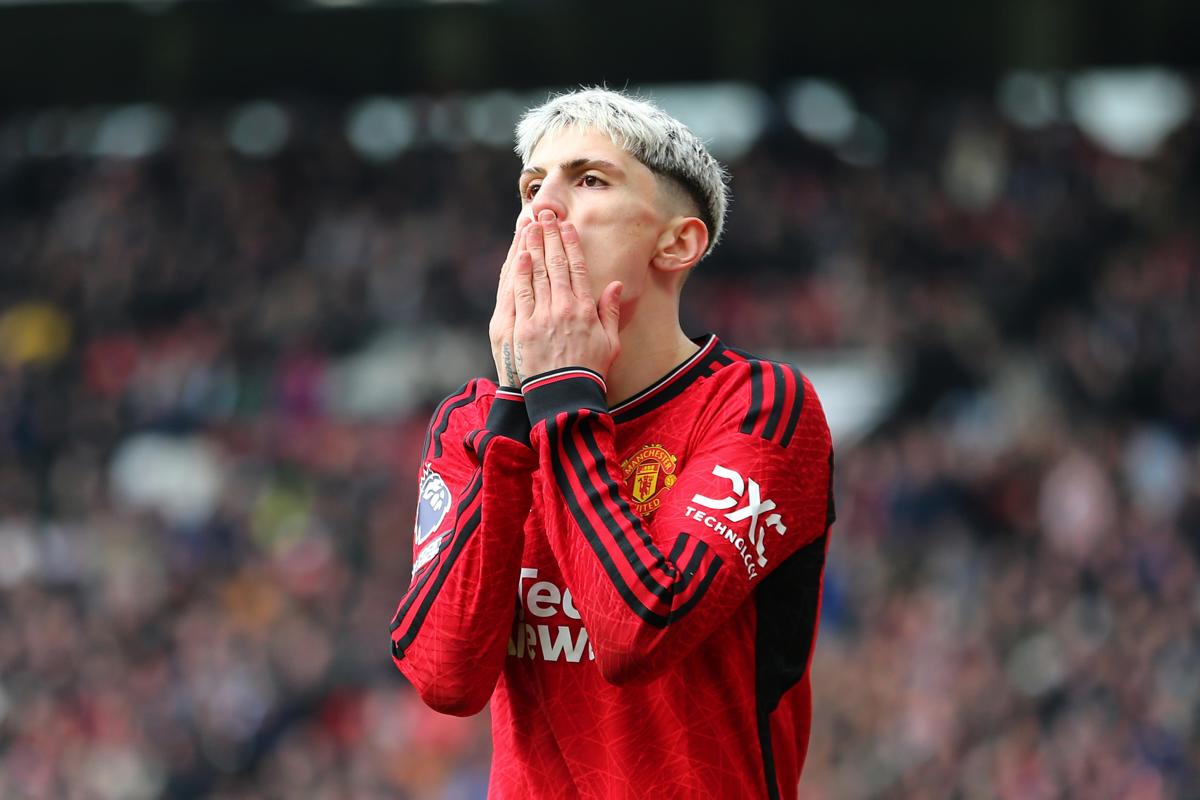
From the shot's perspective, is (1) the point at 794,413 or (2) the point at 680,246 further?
(2) the point at 680,246

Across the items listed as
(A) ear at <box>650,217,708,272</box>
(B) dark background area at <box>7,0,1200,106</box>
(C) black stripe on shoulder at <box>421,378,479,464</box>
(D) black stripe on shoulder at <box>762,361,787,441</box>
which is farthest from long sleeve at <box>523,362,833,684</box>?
(B) dark background area at <box>7,0,1200,106</box>

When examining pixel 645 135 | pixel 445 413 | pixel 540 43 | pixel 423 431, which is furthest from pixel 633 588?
→ pixel 540 43

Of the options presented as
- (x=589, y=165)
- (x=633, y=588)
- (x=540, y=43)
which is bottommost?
(x=633, y=588)

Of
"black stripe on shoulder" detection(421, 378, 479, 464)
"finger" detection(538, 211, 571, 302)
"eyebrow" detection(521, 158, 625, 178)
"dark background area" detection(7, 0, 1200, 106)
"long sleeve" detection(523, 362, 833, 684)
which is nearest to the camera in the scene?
"long sleeve" detection(523, 362, 833, 684)

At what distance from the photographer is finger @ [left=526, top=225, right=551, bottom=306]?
110 inches

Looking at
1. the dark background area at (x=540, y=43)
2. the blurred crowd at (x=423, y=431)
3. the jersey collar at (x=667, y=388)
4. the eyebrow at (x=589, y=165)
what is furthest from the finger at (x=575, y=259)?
the dark background area at (x=540, y=43)

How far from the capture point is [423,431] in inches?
566

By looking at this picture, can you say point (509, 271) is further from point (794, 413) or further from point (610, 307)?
point (794, 413)

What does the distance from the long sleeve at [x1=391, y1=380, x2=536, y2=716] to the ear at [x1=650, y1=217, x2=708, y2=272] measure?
0.40 metres

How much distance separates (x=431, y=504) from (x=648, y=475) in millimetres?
416

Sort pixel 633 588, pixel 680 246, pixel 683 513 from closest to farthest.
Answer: pixel 633 588 → pixel 683 513 → pixel 680 246

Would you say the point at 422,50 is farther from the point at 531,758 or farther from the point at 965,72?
the point at 531,758

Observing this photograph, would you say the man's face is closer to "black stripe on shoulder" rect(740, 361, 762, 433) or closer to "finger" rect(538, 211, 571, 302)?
"finger" rect(538, 211, 571, 302)

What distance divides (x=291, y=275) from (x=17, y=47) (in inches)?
245
